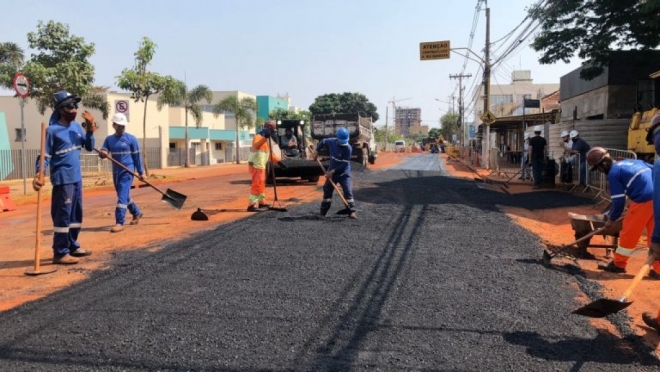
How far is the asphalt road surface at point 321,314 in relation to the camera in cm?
344

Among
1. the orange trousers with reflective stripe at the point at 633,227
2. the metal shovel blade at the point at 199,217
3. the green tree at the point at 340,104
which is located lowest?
the metal shovel blade at the point at 199,217

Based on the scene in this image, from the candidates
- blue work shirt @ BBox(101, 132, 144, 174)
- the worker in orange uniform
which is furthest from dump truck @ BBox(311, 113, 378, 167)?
blue work shirt @ BBox(101, 132, 144, 174)

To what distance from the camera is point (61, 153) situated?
20.1 feet

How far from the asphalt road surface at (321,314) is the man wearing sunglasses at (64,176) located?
27.1 inches

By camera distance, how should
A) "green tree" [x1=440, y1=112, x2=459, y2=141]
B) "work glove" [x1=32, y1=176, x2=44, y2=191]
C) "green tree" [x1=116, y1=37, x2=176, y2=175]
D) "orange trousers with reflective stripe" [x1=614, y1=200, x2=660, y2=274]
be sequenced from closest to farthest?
"orange trousers with reflective stripe" [x1=614, y1=200, x2=660, y2=274]
"work glove" [x1=32, y1=176, x2=44, y2=191]
"green tree" [x1=116, y1=37, x2=176, y2=175]
"green tree" [x1=440, y1=112, x2=459, y2=141]

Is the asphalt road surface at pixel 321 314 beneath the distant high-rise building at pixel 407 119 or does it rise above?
beneath

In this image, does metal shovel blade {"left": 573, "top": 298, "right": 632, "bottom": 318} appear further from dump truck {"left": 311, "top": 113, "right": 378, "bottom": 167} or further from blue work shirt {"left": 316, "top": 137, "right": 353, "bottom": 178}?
dump truck {"left": 311, "top": 113, "right": 378, "bottom": 167}

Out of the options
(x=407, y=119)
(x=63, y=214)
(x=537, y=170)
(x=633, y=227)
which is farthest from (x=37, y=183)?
(x=407, y=119)

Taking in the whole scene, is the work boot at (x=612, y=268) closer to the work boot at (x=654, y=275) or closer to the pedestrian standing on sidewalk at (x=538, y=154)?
the work boot at (x=654, y=275)

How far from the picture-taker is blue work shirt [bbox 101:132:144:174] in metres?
8.22

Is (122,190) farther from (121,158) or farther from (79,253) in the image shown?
(79,253)

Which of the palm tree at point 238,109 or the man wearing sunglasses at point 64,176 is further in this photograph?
the palm tree at point 238,109

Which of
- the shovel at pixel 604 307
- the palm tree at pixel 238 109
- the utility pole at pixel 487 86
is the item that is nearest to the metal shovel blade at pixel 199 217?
the shovel at pixel 604 307

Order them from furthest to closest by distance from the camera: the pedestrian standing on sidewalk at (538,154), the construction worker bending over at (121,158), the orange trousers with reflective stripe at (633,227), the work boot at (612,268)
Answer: the pedestrian standing on sidewalk at (538,154), the construction worker bending over at (121,158), the work boot at (612,268), the orange trousers with reflective stripe at (633,227)
